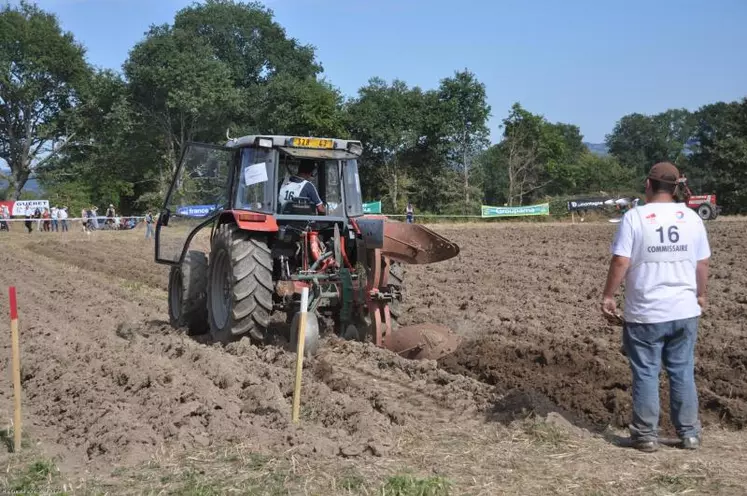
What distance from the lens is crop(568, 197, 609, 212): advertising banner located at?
1389 inches

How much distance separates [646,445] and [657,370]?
424 millimetres

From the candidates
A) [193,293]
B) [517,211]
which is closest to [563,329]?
[193,293]

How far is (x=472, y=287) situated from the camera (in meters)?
11.8

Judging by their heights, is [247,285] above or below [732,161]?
below

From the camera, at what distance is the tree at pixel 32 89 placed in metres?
43.7

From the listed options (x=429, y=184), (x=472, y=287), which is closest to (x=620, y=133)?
(x=429, y=184)

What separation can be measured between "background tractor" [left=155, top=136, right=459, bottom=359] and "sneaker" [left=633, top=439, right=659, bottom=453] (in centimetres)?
268

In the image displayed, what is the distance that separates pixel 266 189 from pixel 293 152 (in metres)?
0.46

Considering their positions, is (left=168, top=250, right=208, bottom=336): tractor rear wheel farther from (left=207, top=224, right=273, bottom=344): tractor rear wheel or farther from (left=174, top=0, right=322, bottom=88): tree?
(left=174, top=0, right=322, bottom=88): tree

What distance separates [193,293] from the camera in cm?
817

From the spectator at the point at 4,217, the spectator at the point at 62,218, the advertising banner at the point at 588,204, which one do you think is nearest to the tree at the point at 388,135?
the advertising banner at the point at 588,204

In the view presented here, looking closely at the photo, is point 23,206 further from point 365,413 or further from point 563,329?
point 365,413

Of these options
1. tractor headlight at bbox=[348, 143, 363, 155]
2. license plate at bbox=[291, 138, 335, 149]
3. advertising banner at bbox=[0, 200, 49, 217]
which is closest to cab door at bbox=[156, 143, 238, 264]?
license plate at bbox=[291, 138, 335, 149]

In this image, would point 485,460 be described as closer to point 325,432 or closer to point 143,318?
point 325,432
